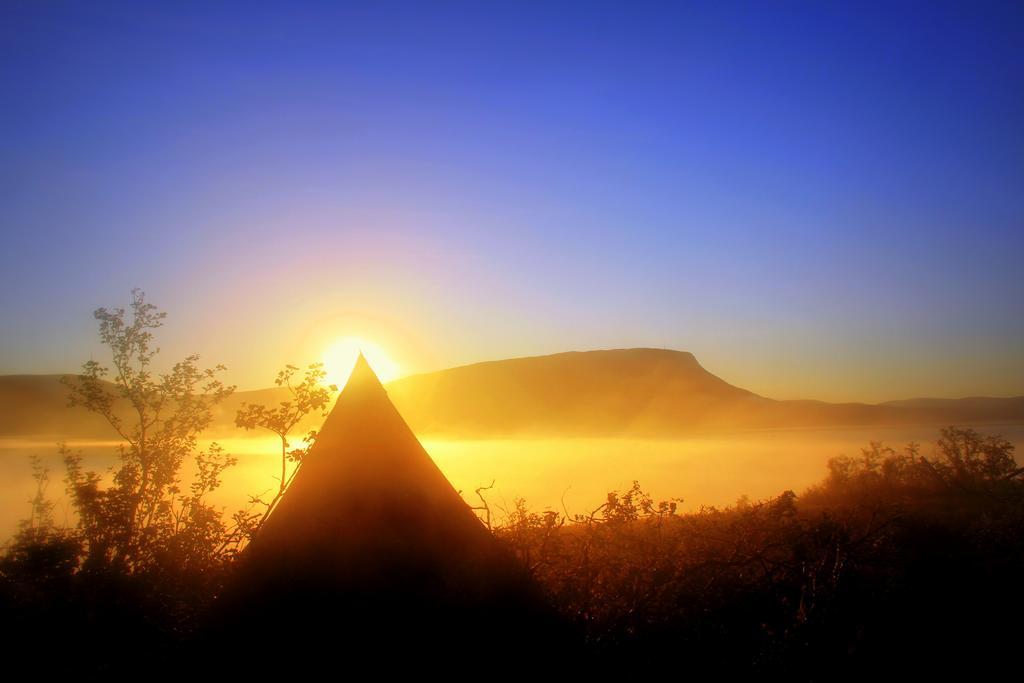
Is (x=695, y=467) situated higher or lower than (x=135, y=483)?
lower

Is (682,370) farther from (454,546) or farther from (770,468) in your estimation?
(454,546)

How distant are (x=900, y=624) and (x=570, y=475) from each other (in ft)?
235

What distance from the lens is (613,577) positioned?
497 inches

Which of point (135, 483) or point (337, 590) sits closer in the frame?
point (337, 590)

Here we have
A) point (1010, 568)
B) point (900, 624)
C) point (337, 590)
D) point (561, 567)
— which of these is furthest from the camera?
point (1010, 568)

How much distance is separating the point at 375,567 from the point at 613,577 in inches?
287

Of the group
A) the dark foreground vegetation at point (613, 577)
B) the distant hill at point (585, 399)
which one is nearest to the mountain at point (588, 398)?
the distant hill at point (585, 399)

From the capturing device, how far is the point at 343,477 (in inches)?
291

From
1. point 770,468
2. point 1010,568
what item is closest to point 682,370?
point 770,468

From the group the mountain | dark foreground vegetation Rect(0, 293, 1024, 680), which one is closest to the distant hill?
the mountain

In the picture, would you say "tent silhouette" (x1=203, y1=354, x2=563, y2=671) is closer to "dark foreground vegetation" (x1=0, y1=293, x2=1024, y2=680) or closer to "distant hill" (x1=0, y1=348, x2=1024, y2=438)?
"dark foreground vegetation" (x1=0, y1=293, x2=1024, y2=680)

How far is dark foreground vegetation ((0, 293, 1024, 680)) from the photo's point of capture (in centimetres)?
995

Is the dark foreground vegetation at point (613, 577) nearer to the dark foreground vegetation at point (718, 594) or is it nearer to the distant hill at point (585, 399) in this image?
the dark foreground vegetation at point (718, 594)

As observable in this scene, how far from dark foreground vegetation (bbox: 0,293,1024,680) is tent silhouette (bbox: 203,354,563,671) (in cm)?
20
